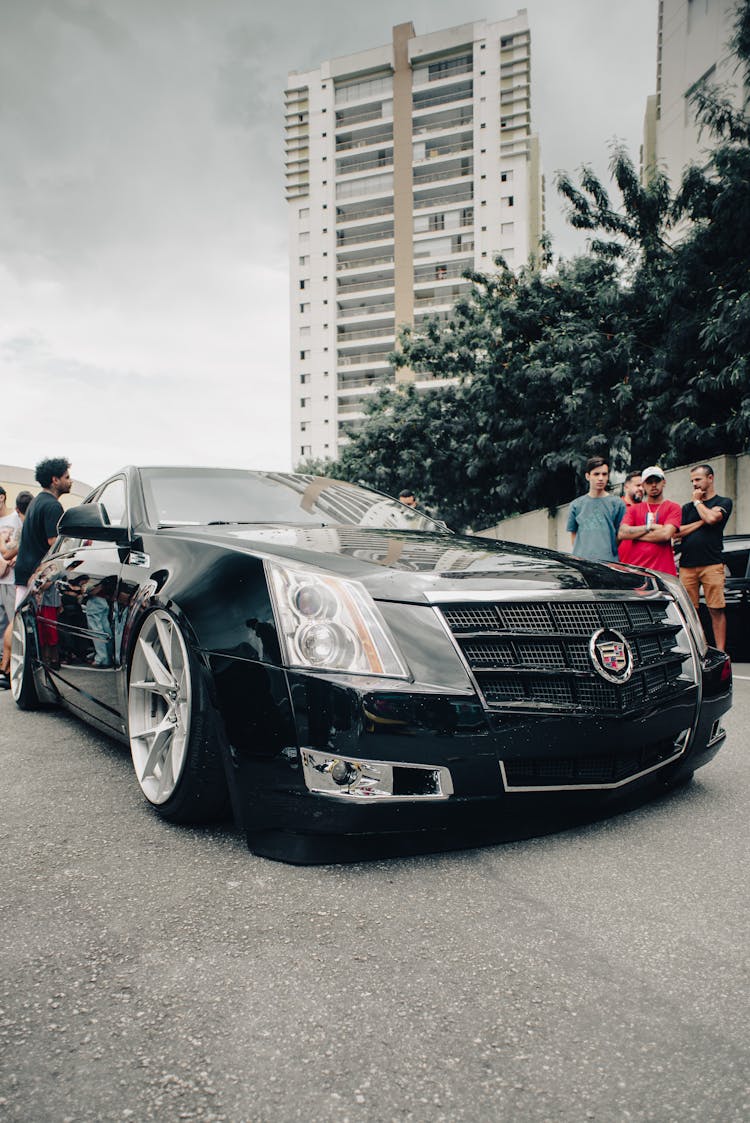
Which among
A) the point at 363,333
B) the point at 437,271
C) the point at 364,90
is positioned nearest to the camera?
the point at 437,271

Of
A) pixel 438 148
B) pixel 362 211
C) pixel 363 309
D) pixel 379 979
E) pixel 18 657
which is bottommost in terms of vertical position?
pixel 379 979

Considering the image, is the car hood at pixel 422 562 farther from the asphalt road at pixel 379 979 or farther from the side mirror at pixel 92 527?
the asphalt road at pixel 379 979

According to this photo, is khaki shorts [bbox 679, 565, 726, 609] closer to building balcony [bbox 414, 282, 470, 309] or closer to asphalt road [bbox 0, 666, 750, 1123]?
asphalt road [bbox 0, 666, 750, 1123]

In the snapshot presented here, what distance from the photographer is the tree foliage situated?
41.4 feet

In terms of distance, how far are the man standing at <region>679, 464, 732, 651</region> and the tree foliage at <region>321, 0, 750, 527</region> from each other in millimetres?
5373

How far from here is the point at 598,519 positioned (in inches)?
254

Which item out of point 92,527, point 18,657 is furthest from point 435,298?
point 92,527

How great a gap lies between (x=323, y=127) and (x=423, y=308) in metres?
19.1

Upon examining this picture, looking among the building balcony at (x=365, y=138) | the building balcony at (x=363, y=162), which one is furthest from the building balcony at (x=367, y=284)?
the building balcony at (x=365, y=138)

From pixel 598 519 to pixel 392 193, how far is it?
2531 inches

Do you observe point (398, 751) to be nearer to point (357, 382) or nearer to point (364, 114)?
point (357, 382)

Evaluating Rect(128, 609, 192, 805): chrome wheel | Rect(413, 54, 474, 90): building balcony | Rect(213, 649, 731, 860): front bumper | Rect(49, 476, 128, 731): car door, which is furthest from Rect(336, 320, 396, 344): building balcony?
Rect(213, 649, 731, 860): front bumper

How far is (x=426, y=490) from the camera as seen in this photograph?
2702 cm

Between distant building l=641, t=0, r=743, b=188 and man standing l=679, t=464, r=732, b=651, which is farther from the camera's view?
distant building l=641, t=0, r=743, b=188
